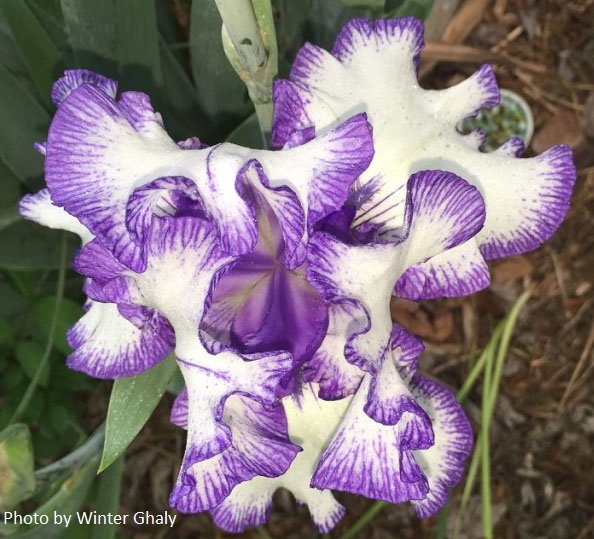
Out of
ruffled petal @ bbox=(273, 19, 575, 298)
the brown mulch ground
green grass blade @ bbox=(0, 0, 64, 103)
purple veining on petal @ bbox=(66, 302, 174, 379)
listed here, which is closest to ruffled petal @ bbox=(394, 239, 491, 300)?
ruffled petal @ bbox=(273, 19, 575, 298)

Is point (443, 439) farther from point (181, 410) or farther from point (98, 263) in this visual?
point (98, 263)

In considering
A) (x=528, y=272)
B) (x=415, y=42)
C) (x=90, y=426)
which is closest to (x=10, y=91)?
(x=415, y=42)

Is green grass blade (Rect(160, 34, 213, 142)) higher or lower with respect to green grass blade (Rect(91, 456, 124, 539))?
higher

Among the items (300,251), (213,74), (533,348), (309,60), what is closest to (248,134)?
(213,74)

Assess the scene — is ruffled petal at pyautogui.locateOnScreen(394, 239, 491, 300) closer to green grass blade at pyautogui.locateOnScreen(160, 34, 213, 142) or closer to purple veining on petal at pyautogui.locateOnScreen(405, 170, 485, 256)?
purple veining on petal at pyautogui.locateOnScreen(405, 170, 485, 256)

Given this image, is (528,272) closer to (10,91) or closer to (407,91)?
(407,91)
